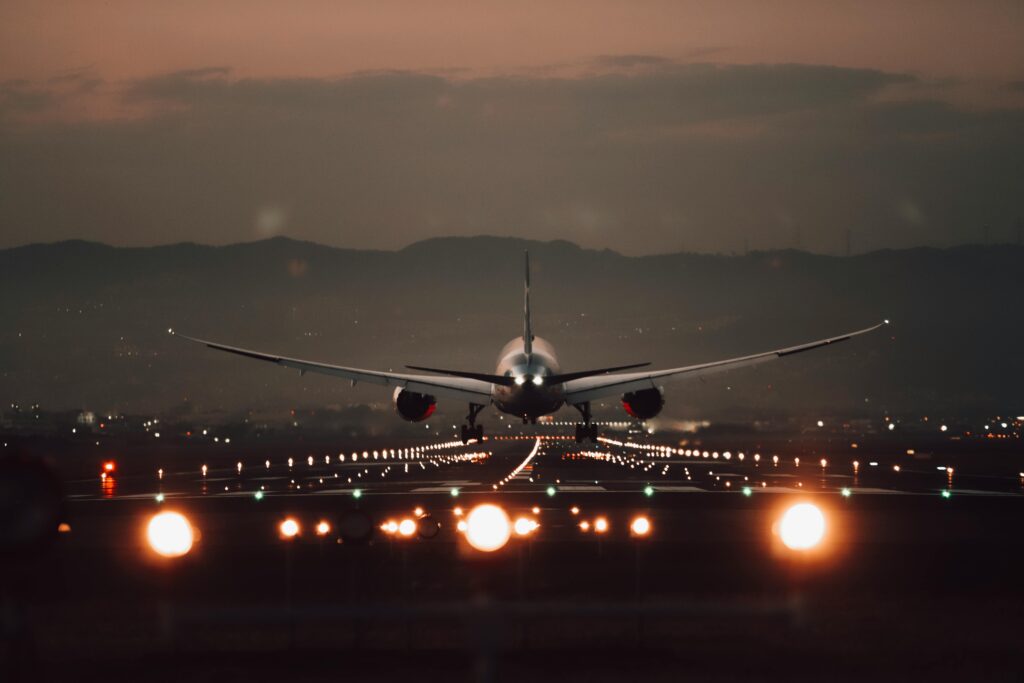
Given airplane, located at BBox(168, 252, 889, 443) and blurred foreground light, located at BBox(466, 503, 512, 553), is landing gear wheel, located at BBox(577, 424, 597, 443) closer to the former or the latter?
airplane, located at BBox(168, 252, 889, 443)

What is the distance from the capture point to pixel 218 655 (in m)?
17.8

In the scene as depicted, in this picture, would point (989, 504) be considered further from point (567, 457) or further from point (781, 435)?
point (781, 435)

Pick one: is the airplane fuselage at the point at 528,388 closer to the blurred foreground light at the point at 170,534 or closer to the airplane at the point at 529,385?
the airplane at the point at 529,385

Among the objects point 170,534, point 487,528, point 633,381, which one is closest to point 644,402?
point 633,381

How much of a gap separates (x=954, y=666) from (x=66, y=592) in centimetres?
1366

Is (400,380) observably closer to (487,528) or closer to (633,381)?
(633,381)

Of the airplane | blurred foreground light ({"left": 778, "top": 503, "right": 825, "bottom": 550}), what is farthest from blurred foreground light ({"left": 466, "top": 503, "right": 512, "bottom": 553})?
the airplane

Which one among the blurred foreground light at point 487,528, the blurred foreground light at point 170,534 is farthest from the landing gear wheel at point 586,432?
the blurred foreground light at point 170,534

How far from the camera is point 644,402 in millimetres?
86938

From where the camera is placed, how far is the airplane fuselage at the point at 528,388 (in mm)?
81000

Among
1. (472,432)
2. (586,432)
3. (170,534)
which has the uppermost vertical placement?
(472,432)

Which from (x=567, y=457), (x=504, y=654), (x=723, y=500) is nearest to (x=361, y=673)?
(x=504, y=654)

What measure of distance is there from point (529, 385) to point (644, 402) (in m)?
9.29

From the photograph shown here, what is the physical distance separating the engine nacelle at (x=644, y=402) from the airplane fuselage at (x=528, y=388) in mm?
4359
